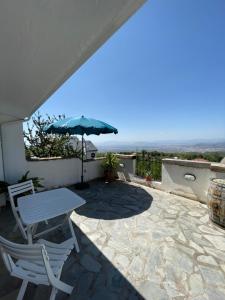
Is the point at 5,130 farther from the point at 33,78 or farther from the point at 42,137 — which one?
the point at 33,78

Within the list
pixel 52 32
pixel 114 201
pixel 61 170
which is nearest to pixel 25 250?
pixel 52 32

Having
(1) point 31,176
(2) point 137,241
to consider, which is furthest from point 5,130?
(2) point 137,241

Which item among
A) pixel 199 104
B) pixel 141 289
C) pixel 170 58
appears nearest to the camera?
pixel 141 289

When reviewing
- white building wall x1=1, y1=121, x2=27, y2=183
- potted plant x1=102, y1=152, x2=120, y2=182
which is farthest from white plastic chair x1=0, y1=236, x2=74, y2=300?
potted plant x1=102, y1=152, x2=120, y2=182

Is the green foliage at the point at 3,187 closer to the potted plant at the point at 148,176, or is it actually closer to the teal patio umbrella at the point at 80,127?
the teal patio umbrella at the point at 80,127

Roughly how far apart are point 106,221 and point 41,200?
58.3 inches

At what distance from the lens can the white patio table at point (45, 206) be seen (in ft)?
6.29

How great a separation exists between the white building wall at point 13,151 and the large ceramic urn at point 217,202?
183 inches

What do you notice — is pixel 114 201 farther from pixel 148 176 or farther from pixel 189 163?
pixel 189 163

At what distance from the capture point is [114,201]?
4355 millimetres

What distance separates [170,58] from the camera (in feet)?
20.2

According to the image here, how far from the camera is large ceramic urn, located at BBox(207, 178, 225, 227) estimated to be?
3052mm

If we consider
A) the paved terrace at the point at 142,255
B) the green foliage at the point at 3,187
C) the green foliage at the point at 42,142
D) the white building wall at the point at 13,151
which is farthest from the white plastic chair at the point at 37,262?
the green foliage at the point at 42,142

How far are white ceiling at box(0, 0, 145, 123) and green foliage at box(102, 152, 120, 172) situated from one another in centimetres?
469
